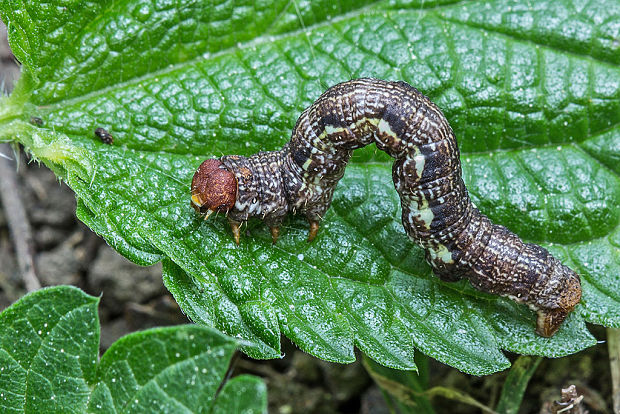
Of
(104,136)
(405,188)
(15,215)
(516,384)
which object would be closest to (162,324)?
(15,215)

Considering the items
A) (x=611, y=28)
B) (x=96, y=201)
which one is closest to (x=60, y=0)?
(x=96, y=201)

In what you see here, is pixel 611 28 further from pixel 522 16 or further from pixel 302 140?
pixel 302 140

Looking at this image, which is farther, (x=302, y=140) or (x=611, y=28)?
(x=611, y=28)

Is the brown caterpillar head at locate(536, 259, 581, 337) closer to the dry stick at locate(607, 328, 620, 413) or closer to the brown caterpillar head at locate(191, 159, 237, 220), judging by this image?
the dry stick at locate(607, 328, 620, 413)

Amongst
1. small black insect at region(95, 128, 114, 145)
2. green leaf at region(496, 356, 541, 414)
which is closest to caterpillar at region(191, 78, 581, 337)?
green leaf at region(496, 356, 541, 414)

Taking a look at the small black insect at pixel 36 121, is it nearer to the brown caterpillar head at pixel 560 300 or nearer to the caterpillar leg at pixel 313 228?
the caterpillar leg at pixel 313 228

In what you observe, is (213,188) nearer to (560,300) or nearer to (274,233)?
(274,233)
